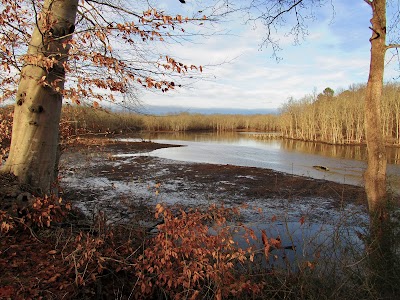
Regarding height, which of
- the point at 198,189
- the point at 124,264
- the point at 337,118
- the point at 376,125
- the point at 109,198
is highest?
the point at 337,118

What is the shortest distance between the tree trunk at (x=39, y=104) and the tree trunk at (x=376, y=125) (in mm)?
5632

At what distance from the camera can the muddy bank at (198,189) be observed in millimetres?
12016

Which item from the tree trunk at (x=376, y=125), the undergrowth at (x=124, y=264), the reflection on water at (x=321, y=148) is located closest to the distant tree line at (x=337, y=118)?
the reflection on water at (x=321, y=148)

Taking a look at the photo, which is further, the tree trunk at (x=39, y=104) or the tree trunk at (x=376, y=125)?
the tree trunk at (x=376, y=125)

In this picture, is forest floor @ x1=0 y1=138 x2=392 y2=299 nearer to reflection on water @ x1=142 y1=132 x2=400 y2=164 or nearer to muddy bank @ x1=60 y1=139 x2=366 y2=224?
muddy bank @ x1=60 y1=139 x2=366 y2=224

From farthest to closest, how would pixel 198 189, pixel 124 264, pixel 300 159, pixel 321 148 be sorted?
pixel 321 148
pixel 300 159
pixel 198 189
pixel 124 264

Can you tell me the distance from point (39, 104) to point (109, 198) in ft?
29.7

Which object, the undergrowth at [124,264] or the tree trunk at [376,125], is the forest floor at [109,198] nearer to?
the undergrowth at [124,264]

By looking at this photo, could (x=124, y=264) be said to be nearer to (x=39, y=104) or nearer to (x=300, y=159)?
(x=39, y=104)

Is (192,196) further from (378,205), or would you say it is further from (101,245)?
(101,245)

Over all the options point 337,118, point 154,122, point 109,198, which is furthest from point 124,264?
point 337,118

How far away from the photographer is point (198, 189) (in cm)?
1602

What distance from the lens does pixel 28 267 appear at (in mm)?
3443

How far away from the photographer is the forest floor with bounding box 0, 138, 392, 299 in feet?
11.0
